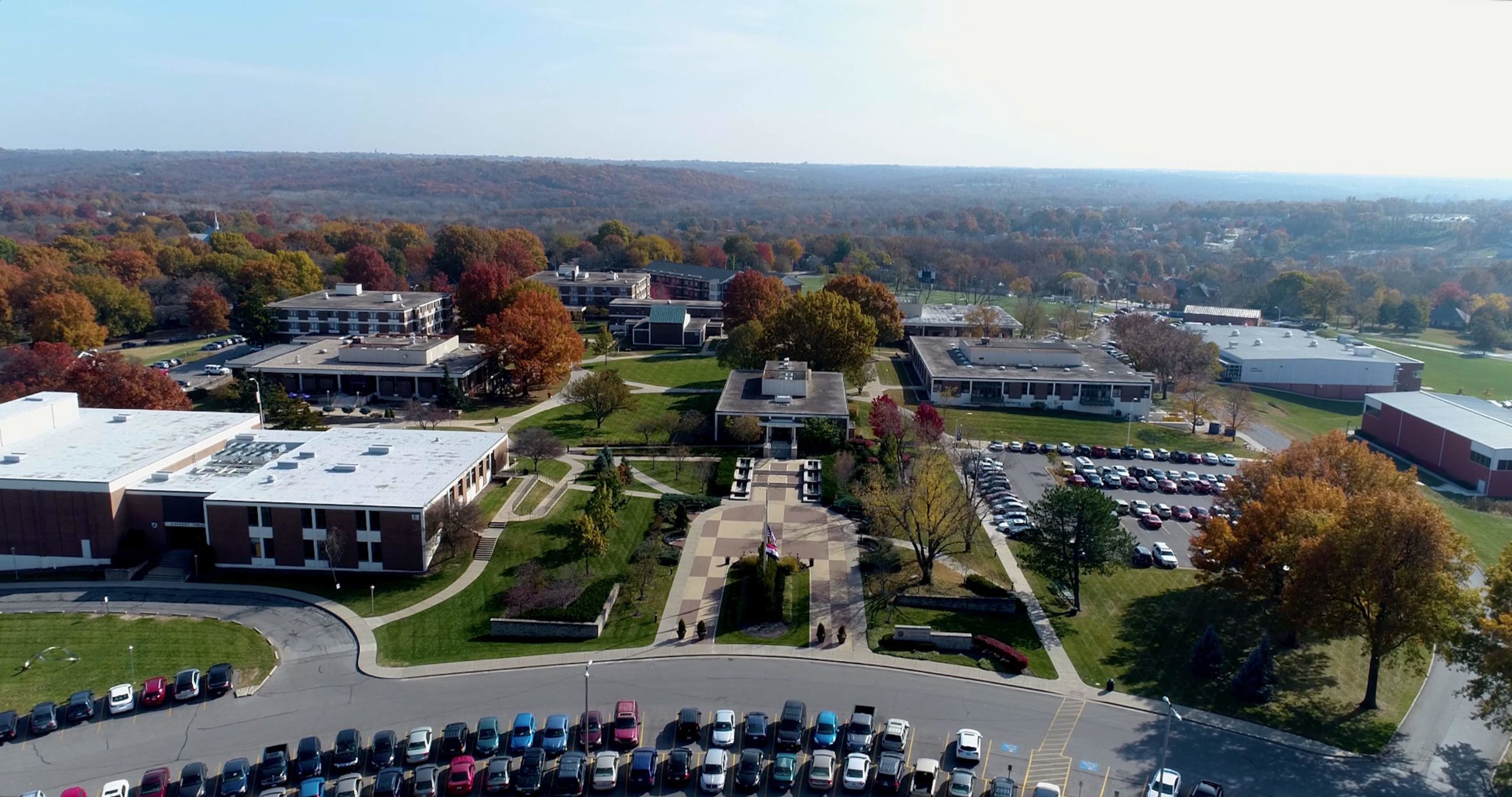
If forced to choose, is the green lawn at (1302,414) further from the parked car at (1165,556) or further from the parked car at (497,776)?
the parked car at (497,776)

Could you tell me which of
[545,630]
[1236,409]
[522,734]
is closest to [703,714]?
[522,734]

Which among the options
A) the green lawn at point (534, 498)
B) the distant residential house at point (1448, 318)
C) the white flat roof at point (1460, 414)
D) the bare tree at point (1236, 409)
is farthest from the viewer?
the distant residential house at point (1448, 318)

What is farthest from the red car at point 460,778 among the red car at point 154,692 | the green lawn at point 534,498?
the green lawn at point 534,498

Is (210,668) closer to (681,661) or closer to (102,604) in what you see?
(102,604)

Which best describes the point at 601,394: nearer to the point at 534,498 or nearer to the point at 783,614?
the point at 534,498

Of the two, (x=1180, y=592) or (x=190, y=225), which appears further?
(x=190, y=225)

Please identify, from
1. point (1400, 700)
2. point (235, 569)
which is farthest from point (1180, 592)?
point (235, 569)
